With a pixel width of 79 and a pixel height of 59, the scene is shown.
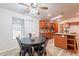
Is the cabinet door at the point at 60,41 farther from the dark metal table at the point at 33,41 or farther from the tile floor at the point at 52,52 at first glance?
the dark metal table at the point at 33,41

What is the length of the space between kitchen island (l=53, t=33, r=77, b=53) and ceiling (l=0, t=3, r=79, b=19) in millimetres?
454

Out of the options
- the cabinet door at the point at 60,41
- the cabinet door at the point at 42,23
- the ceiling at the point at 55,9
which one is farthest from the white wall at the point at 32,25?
the cabinet door at the point at 60,41

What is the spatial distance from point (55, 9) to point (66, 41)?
874 millimetres

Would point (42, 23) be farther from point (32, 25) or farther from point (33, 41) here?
point (33, 41)

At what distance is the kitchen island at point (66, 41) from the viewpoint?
212 centimetres

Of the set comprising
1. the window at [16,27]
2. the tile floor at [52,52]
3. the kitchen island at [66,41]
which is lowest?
the tile floor at [52,52]

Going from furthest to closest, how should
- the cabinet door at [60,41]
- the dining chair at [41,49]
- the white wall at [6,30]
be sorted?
1. the cabinet door at [60,41]
2. the dining chair at [41,49]
3. the white wall at [6,30]

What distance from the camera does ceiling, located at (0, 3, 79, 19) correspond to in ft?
6.59

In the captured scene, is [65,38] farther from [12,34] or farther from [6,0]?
[6,0]

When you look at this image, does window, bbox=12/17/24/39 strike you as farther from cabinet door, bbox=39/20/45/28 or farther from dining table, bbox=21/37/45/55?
cabinet door, bbox=39/20/45/28

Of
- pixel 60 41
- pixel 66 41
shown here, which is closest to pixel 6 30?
pixel 60 41

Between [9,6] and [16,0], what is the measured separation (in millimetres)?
200

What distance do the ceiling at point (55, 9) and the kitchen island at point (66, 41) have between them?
1.49 feet

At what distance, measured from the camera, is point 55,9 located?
2055 millimetres
